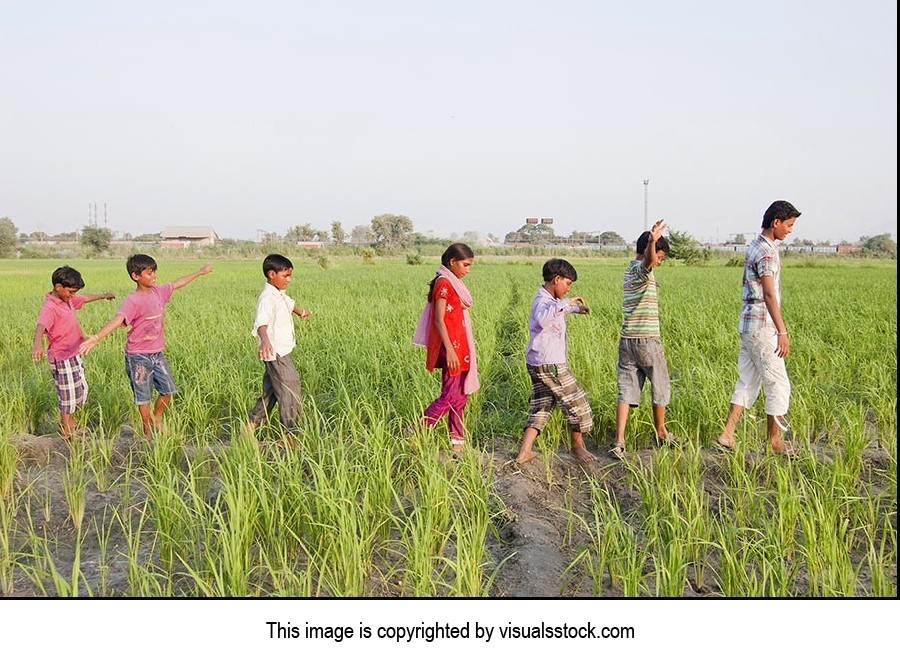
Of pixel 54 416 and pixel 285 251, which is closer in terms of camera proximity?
pixel 54 416

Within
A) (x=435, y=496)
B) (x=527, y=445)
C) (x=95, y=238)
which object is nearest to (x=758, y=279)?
(x=527, y=445)

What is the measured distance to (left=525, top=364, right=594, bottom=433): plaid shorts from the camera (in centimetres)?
381

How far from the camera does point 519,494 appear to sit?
3.45 meters

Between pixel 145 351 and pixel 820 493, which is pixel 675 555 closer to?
pixel 820 493

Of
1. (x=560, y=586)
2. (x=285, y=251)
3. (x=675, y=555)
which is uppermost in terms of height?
(x=285, y=251)

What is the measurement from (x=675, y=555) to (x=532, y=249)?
49123 mm

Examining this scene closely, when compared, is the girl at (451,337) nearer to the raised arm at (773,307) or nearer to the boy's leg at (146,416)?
the raised arm at (773,307)

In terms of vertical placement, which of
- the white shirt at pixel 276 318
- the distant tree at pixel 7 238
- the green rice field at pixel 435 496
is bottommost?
the green rice field at pixel 435 496

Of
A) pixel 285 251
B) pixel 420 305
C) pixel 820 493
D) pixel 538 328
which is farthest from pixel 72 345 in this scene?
pixel 285 251

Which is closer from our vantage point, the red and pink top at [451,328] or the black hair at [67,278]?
the red and pink top at [451,328]

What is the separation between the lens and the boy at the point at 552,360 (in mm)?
3746

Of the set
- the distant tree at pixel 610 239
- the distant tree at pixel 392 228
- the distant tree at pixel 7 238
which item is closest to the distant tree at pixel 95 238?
the distant tree at pixel 7 238

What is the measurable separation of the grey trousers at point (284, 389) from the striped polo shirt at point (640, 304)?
83.2 inches

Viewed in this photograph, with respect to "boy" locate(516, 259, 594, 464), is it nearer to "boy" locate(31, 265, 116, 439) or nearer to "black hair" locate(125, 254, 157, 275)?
"black hair" locate(125, 254, 157, 275)
